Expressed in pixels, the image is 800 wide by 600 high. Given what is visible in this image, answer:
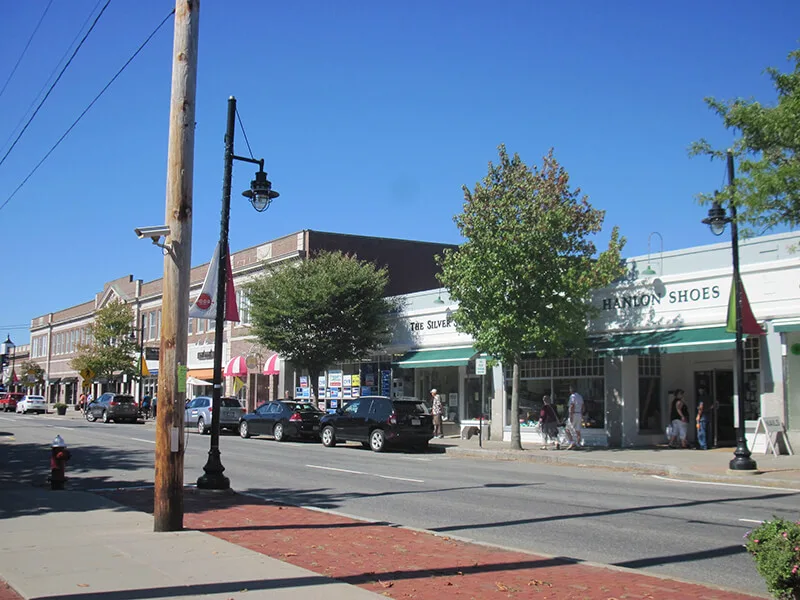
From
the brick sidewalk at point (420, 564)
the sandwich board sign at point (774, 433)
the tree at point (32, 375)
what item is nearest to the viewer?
the brick sidewalk at point (420, 564)

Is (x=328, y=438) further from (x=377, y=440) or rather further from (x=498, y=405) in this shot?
(x=498, y=405)

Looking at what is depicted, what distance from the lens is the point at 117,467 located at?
18031mm

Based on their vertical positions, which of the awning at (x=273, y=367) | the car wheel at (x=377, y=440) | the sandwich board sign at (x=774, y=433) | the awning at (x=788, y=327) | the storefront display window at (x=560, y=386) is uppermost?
the awning at (x=788, y=327)

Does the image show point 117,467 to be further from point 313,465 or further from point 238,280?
point 238,280

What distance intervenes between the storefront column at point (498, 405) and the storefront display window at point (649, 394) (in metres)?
5.16

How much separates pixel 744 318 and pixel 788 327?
3.85 feet

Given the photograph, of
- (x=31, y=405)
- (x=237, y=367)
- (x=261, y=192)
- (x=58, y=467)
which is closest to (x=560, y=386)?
(x=261, y=192)

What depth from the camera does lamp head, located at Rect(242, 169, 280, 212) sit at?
14742 mm

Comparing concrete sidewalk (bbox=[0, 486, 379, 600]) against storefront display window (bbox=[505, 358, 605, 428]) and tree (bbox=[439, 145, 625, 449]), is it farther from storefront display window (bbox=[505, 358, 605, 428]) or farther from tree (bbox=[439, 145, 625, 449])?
storefront display window (bbox=[505, 358, 605, 428])

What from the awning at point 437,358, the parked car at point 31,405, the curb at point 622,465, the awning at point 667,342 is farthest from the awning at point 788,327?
the parked car at point 31,405

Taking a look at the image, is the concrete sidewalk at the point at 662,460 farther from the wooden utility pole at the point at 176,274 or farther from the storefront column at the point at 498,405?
the wooden utility pole at the point at 176,274

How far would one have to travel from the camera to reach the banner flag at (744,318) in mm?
Answer: 17875

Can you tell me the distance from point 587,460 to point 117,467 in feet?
37.3

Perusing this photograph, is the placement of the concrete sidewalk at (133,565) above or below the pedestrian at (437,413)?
below
